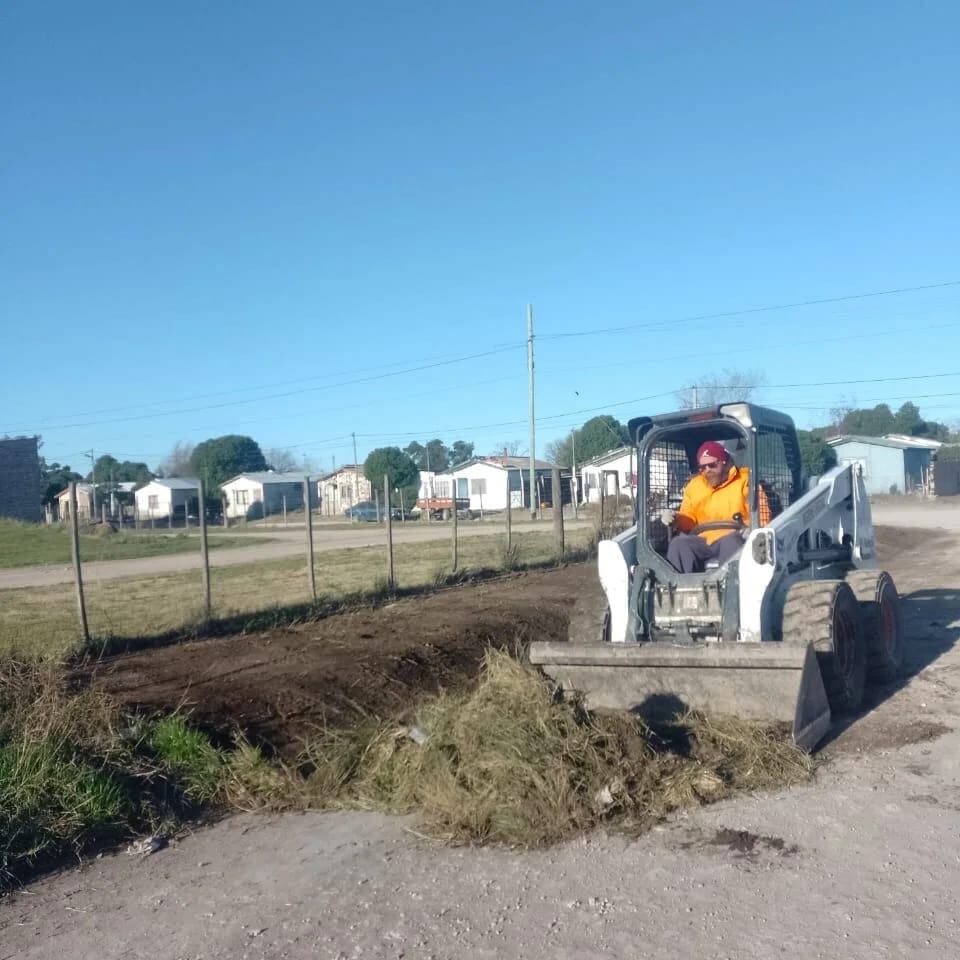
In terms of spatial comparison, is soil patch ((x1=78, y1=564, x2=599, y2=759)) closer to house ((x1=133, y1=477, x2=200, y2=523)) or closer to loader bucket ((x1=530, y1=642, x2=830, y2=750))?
loader bucket ((x1=530, y1=642, x2=830, y2=750))

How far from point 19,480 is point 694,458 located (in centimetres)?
5770

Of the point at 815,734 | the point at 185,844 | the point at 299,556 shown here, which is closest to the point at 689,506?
the point at 815,734

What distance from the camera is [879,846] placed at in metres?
5.32

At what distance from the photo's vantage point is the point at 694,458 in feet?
31.1

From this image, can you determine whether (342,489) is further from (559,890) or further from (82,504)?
(559,890)

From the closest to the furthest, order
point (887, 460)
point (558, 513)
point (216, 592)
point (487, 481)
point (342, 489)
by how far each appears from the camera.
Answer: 1. point (216, 592)
2. point (558, 513)
3. point (887, 460)
4. point (487, 481)
5. point (342, 489)

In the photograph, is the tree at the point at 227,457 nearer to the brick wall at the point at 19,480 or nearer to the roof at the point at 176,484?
the roof at the point at 176,484

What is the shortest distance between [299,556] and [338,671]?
17.7 m

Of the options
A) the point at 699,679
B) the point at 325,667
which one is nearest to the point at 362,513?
the point at 325,667

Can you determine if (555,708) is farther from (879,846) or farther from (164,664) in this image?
(164,664)

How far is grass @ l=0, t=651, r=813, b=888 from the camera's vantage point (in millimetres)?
5898

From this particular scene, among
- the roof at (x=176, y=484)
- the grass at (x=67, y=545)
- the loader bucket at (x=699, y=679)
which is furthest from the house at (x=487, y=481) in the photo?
the loader bucket at (x=699, y=679)

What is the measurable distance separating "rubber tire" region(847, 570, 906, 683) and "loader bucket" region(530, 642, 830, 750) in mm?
1656

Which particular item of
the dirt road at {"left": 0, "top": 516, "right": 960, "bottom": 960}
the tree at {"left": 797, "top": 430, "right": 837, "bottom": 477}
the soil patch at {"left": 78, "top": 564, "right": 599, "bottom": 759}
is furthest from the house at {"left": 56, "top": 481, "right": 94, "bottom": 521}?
the dirt road at {"left": 0, "top": 516, "right": 960, "bottom": 960}
